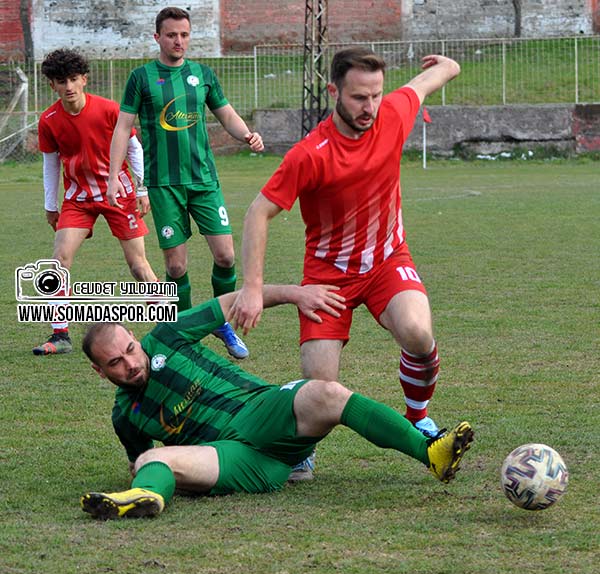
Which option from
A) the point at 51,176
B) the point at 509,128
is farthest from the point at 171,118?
the point at 509,128

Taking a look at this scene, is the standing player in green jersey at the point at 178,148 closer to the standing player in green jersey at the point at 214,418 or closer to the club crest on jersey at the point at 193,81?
the club crest on jersey at the point at 193,81

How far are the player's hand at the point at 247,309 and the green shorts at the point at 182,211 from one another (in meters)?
3.33

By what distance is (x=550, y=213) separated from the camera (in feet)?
53.8

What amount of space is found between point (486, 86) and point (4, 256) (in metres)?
22.5

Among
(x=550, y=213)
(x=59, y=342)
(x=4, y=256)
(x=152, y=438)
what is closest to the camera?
(x=152, y=438)

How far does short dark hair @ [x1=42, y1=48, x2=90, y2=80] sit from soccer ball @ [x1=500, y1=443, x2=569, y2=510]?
479 centimetres

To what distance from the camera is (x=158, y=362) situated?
4.96 metres

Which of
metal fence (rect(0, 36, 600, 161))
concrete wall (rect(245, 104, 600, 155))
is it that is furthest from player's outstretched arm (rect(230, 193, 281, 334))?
metal fence (rect(0, 36, 600, 161))

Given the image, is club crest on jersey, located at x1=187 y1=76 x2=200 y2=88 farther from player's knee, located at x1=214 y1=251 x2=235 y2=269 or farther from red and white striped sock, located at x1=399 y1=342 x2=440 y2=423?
red and white striped sock, located at x1=399 y1=342 x2=440 y2=423

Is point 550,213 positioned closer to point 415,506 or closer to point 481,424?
point 481,424

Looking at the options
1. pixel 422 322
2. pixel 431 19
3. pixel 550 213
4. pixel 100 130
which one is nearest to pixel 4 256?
pixel 100 130

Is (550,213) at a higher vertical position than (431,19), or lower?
lower

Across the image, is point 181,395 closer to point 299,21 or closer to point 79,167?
point 79,167

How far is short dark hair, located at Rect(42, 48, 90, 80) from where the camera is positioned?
800cm
